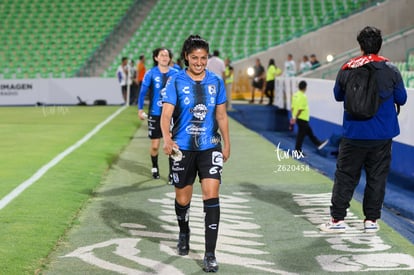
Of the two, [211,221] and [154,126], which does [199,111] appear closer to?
[211,221]

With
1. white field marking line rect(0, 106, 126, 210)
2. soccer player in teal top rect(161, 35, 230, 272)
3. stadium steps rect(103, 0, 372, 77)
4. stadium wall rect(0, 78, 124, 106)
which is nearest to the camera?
soccer player in teal top rect(161, 35, 230, 272)

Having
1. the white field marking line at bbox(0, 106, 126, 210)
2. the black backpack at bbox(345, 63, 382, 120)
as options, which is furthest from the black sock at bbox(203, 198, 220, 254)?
the white field marking line at bbox(0, 106, 126, 210)

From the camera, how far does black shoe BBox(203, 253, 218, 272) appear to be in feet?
20.0

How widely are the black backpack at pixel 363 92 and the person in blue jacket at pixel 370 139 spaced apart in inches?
2.2

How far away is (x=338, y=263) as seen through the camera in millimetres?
6402

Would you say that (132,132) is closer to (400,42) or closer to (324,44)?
(400,42)

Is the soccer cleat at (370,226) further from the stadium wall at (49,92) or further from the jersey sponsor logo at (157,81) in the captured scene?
the stadium wall at (49,92)

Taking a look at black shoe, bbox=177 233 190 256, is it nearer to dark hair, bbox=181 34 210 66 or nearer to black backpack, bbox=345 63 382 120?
dark hair, bbox=181 34 210 66

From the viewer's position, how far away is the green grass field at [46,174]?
7.02 metres

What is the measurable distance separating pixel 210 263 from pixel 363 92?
2443mm

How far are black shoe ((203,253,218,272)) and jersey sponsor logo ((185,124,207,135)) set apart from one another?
1.03 metres

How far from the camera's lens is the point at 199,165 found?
6438mm

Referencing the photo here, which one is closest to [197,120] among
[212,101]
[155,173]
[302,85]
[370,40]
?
[212,101]

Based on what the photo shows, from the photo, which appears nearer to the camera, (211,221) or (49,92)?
(211,221)
